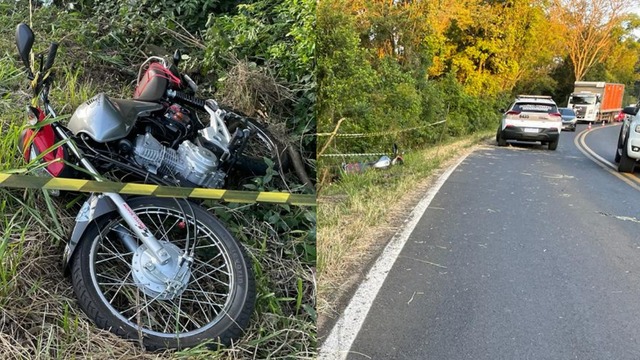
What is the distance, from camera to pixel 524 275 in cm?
346

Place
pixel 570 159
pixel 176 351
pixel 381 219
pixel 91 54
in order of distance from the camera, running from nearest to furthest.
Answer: pixel 176 351 → pixel 91 54 → pixel 381 219 → pixel 570 159

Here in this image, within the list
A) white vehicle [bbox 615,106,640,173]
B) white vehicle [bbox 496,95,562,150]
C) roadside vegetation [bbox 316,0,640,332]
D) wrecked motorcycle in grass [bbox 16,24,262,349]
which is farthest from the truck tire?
wrecked motorcycle in grass [bbox 16,24,262,349]

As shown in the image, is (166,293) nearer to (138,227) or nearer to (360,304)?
(138,227)

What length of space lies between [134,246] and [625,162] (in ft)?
13.4

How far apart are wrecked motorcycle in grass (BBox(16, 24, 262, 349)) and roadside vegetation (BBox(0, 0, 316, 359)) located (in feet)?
0.36

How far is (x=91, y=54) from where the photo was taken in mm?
4453

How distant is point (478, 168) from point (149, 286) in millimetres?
6112

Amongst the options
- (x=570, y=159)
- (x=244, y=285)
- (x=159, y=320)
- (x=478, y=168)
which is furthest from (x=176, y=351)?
(x=478, y=168)

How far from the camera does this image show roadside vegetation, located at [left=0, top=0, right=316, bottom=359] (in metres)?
2.21

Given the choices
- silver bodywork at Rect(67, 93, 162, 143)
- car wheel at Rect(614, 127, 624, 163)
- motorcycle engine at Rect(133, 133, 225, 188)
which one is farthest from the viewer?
car wheel at Rect(614, 127, 624, 163)

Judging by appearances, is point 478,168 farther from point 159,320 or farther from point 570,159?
point 159,320

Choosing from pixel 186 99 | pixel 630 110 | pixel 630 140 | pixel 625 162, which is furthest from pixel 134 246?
pixel 625 162

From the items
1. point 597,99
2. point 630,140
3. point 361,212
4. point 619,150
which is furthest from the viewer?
point 361,212

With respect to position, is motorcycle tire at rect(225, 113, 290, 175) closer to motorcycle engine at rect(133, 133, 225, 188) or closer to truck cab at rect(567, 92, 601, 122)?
motorcycle engine at rect(133, 133, 225, 188)
